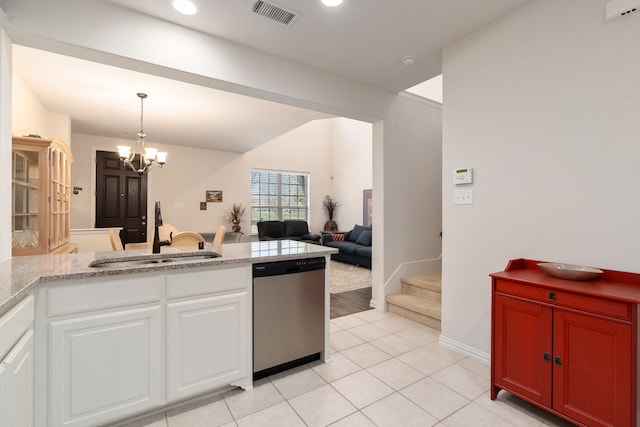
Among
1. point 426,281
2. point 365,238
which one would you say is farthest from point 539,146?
point 365,238

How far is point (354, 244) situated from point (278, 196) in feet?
8.92

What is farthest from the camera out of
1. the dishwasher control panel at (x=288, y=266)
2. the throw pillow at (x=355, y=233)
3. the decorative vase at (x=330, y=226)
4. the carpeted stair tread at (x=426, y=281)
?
the decorative vase at (x=330, y=226)

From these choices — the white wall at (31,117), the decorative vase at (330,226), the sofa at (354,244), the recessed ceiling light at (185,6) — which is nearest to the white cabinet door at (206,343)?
the recessed ceiling light at (185,6)

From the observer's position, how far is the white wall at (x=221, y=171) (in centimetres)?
577

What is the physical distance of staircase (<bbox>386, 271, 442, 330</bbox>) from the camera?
3047 mm

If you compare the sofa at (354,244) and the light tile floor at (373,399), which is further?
the sofa at (354,244)

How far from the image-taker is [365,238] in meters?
6.53

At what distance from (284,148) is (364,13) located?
599 centimetres

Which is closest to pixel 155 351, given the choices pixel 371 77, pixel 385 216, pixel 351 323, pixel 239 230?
pixel 351 323

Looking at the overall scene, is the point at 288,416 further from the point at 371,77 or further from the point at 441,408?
the point at 371,77

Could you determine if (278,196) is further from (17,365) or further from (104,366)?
(17,365)

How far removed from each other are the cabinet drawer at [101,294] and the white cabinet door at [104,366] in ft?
0.18

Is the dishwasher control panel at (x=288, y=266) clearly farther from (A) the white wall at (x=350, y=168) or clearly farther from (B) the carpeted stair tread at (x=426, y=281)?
(A) the white wall at (x=350, y=168)

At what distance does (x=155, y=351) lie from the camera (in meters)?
1.67
